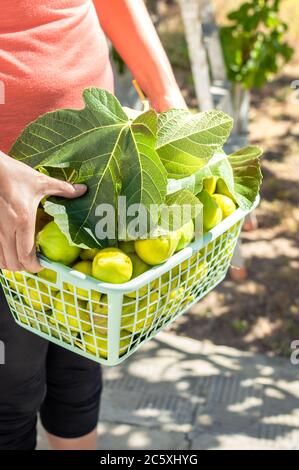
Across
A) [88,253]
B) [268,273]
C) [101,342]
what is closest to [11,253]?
[88,253]

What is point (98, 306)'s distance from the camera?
1302 millimetres

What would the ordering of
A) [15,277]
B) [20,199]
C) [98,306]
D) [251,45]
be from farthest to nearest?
[251,45] → [15,277] → [98,306] → [20,199]

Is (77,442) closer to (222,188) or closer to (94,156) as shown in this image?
(222,188)

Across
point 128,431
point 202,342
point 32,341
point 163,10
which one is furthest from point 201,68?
point 163,10

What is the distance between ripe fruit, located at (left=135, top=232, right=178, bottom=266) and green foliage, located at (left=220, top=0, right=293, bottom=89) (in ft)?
7.82

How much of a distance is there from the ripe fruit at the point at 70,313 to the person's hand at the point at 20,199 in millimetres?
122

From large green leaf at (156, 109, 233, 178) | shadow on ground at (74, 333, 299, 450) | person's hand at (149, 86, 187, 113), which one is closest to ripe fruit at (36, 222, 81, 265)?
large green leaf at (156, 109, 233, 178)

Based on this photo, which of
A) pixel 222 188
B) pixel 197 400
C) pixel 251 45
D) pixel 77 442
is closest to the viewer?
pixel 222 188

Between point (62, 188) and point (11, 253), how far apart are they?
0.15 metres

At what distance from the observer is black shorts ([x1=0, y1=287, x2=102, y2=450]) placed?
1.68 meters

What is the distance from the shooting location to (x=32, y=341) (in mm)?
1690

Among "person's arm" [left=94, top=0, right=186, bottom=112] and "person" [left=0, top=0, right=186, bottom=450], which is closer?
"person" [left=0, top=0, right=186, bottom=450]

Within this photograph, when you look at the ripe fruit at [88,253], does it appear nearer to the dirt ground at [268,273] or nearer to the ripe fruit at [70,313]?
the ripe fruit at [70,313]

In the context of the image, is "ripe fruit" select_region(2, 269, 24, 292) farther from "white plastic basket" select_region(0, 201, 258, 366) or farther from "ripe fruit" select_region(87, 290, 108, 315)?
"ripe fruit" select_region(87, 290, 108, 315)
